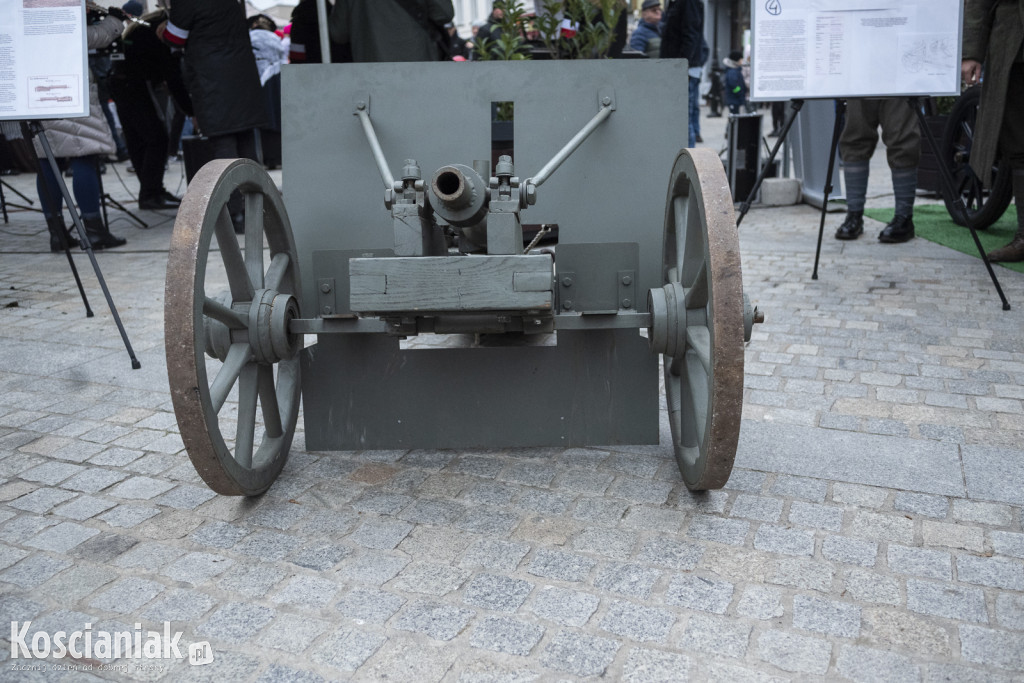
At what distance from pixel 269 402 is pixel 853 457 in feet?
6.27

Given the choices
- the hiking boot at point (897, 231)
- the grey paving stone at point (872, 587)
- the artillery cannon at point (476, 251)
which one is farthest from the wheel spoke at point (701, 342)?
the hiking boot at point (897, 231)

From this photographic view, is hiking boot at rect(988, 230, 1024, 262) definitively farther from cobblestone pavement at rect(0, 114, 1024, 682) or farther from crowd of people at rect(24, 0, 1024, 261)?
cobblestone pavement at rect(0, 114, 1024, 682)

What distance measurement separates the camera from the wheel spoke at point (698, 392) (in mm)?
2777

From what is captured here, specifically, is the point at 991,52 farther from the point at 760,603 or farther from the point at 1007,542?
the point at 760,603

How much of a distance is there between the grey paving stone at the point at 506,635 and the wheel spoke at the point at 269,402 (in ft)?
3.81

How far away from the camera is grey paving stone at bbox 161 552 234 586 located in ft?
8.32

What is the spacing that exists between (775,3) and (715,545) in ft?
11.1

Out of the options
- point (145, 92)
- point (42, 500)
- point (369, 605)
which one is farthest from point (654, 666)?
point (145, 92)

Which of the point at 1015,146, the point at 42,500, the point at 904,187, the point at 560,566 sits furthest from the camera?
the point at 904,187

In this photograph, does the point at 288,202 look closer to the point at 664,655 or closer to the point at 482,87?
the point at 482,87

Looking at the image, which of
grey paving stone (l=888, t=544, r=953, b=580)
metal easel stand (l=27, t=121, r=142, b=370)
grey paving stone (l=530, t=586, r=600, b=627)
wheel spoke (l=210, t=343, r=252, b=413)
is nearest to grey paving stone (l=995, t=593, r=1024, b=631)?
grey paving stone (l=888, t=544, r=953, b=580)

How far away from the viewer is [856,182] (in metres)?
6.64

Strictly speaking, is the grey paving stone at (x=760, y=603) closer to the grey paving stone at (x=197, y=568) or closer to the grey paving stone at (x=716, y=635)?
the grey paving stone at (x=716, y=635)

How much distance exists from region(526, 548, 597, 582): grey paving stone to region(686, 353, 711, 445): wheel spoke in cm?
48
